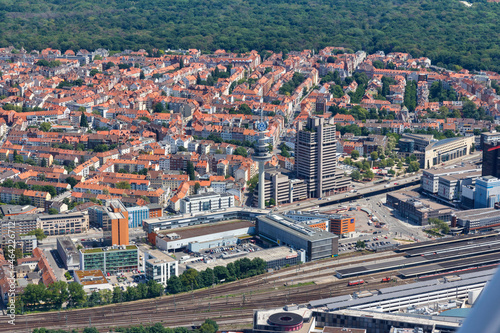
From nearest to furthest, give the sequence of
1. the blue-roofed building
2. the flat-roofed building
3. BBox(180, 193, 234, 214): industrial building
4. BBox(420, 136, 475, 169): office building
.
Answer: the flat-roofed building, the blue-roofed building, BBox(180, 193, 234, 214): industrial building, BBox(420, 136, 475, 169): office building

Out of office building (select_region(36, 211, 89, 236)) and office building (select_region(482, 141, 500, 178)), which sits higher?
office building (select_region(482, 141, 500, 178))

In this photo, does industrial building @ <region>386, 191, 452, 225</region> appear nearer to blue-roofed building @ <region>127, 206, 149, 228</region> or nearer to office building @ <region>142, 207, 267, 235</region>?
office building @ <region>142, 207, 267, 235</region>

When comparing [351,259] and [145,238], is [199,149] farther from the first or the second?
[351,259]

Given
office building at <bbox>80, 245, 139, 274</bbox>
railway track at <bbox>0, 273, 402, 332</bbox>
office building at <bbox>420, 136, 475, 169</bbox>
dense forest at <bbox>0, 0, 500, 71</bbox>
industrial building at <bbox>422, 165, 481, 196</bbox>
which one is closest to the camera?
railway track at <bbox>0, 273, 402, 332</bbox>

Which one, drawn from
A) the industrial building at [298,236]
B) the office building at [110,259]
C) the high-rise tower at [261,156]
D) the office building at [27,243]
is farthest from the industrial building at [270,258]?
the office building at [27,243]

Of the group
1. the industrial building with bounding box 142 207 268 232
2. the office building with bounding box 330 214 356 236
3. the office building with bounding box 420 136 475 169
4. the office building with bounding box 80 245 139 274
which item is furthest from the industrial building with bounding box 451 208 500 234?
the office building with bounding box 80 245 139 274

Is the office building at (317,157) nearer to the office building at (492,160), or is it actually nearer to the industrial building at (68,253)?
the office building at (492,160)

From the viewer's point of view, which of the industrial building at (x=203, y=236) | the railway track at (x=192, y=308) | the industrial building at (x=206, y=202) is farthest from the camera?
the industrial building at (x=206, y=202)
